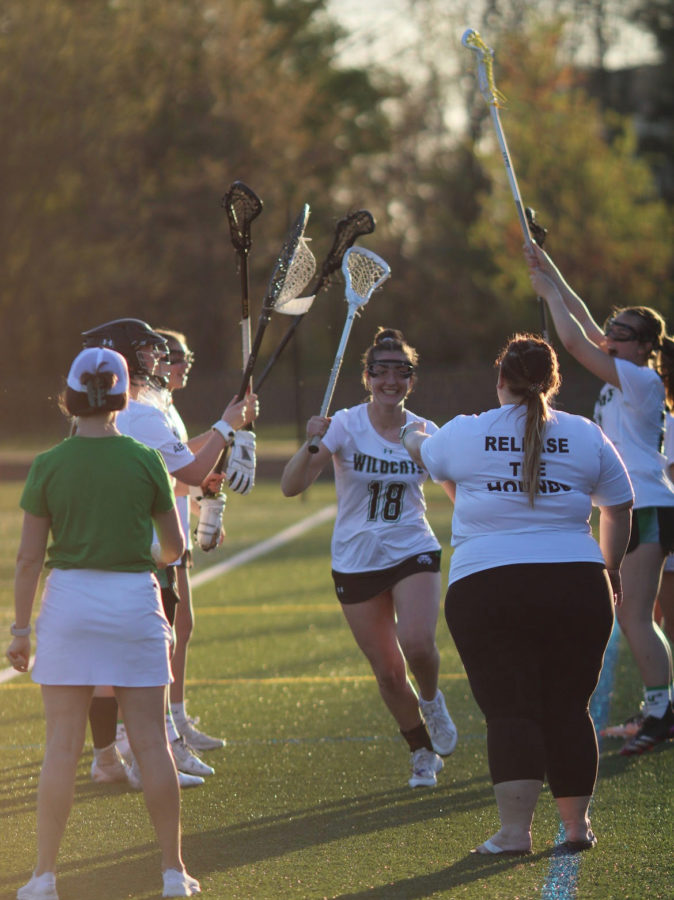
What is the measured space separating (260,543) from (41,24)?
87.5 ft

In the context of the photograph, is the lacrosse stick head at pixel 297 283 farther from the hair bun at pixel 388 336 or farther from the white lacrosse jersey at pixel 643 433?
the white lacrosse jersey at pixel 643 433

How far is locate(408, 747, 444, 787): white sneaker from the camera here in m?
6.48

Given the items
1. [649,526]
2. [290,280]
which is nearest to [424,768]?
[649,526]

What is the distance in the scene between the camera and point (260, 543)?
17.0 m

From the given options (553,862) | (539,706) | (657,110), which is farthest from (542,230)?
(657,110)

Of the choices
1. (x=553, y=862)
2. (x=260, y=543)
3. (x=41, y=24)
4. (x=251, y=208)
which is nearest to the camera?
(x=553, y=862)

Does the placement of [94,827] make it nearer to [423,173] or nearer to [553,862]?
[553,862]

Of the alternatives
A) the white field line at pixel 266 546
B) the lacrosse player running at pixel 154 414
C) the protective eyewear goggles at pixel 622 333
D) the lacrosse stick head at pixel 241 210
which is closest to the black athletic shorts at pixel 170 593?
the lacrosse player running at pixel 154 414

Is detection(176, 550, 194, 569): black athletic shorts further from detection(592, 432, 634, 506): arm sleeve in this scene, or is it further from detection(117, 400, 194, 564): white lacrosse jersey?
detection(592, 432, 634, 506): arm sleeve

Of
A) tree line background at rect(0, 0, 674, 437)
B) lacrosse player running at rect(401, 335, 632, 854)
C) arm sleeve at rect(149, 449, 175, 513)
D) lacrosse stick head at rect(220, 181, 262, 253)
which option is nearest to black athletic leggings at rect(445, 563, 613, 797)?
lacrosse player running at rect(401, 335, 632, 854)

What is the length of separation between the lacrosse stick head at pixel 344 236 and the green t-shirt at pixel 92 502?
2.47 m

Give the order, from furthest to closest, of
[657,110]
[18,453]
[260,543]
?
[657,110] → [18,453] → [260,543]

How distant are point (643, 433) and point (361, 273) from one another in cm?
158

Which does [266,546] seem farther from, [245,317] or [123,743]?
[245,317]
